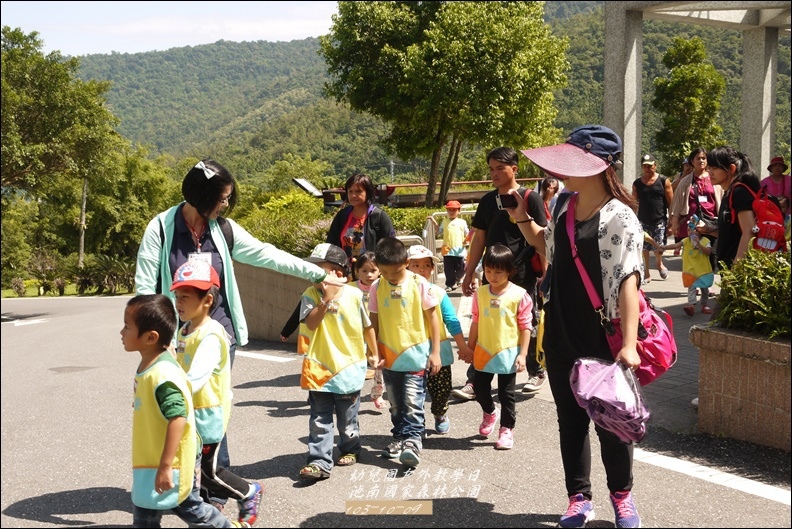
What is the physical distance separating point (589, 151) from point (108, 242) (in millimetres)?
59590

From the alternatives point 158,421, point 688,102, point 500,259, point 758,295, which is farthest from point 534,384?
point 688,102

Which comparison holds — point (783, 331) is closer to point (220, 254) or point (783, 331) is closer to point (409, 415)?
point (409, 415)

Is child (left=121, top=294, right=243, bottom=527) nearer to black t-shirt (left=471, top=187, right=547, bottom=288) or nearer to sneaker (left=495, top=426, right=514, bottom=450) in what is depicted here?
sneaker (left=495, top=426, right=514, bottom=450)

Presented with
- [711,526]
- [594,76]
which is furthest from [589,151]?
[594,76]

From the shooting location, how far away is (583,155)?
4.23 m

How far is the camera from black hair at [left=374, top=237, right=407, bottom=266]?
5.77 meters

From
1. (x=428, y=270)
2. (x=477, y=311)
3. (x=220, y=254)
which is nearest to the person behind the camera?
Result: (x=220, y=254)

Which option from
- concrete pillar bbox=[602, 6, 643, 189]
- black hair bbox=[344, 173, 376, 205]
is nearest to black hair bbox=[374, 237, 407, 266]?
black hair bbox=[344, 173, 376, 205]

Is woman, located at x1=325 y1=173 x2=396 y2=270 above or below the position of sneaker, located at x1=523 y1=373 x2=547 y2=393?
above

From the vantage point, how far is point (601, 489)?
500cm

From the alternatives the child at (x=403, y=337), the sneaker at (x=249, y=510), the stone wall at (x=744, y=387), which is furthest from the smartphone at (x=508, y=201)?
the sneaker at (x=249, y=510)

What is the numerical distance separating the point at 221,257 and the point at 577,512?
2220mm

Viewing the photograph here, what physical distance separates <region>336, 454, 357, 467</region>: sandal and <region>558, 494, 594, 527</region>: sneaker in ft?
5.48

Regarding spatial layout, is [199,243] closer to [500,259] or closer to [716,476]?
[500,259]
